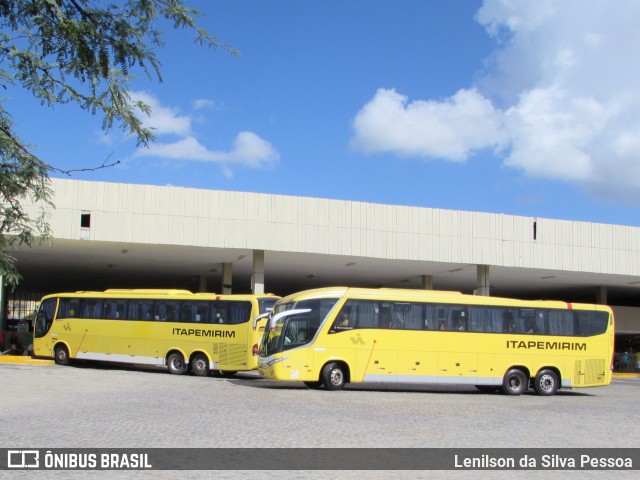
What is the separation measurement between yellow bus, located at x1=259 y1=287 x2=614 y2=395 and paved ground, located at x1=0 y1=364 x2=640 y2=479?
882 mm

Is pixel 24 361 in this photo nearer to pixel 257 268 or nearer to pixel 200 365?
pixel 200 365

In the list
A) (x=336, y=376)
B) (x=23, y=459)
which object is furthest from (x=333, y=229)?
(x=23, y=459)

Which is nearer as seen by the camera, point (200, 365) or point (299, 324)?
point (299, 324)

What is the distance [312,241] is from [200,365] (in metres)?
9.36

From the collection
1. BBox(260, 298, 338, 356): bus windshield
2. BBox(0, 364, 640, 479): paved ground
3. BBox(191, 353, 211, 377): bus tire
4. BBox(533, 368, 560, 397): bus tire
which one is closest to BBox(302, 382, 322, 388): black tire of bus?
BBox(0, 364, 640, 479): paved ground

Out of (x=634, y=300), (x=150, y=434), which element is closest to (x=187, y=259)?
(x=150, y=434)

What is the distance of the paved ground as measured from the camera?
10.1m

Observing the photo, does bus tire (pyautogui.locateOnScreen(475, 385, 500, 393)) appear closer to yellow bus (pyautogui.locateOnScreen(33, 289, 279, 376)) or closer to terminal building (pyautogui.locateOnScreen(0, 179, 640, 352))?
yellow bus (pyautogui.locateOnScreen(33, 289, 279, 376))

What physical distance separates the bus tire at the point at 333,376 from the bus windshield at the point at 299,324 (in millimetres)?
952

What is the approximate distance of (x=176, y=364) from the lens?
82.9 feet

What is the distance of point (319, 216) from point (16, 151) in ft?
81.7

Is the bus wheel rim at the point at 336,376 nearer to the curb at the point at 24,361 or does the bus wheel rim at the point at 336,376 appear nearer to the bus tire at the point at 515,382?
the bus tire at the point at 515,382

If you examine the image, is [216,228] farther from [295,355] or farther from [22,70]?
[22,70]

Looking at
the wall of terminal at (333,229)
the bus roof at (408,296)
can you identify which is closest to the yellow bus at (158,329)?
the bus roof at (408,296)
